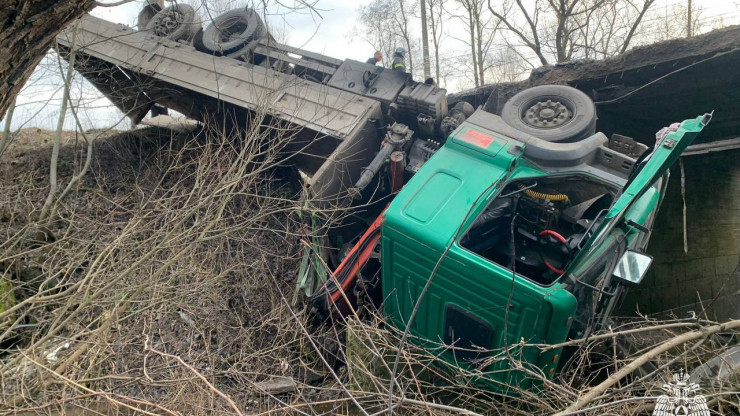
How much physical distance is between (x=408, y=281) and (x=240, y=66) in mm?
4108

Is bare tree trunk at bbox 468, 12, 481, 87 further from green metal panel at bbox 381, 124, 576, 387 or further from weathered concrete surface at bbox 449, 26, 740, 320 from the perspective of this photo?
green metal panel at bbox 381, 124, 576, 387

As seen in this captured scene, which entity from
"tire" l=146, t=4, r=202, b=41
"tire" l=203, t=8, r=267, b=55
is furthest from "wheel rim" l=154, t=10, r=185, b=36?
"tire" l=203, t=8, r=267, b=55

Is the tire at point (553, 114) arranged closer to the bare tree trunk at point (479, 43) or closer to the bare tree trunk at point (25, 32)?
the bare tree trunk at point (25, 32)

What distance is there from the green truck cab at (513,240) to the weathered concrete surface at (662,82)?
2206 mm

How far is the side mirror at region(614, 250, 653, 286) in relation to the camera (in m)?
2.86

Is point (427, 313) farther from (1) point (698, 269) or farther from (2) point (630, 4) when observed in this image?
(2) point (630, 4)

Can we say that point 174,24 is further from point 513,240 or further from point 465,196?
point 513,240

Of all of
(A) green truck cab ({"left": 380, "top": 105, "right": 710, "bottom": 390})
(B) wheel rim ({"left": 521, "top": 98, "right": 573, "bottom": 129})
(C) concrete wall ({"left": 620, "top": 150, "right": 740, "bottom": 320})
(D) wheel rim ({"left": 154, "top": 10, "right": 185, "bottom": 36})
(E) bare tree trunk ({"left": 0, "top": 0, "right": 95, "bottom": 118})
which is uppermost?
(E) bare tree trunk ({"left": 0, "top": 0, "right": 95, "bottom": 118})

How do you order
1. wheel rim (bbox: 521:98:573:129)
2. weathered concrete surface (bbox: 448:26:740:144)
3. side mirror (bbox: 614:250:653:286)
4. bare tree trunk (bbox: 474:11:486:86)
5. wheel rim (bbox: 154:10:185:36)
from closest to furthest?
side mirror (bbox: 614:250:653:286), wheel rim (bbox: 521:98:573:129), weathered concrete surface (bbox: 448:26:740:144), wheel rim (bbox: 154:10:185:36), bare tree trunk (bbox: 474:11:486:86)

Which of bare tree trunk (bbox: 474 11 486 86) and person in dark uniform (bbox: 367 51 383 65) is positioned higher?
person in dark uniform (bbox: 367 51 383 65)

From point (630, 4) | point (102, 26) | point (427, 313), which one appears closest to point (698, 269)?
point (427, 313)

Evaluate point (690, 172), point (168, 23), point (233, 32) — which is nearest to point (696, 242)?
point (690, 172)

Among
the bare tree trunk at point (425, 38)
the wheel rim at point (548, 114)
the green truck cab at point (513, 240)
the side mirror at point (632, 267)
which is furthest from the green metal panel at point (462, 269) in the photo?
the bare tree trunk at point (425, 38)

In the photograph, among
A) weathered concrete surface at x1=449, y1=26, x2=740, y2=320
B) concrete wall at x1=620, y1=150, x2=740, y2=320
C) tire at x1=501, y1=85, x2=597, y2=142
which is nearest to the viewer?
tire at x1=501, y1=85, x2=597, y2=142
